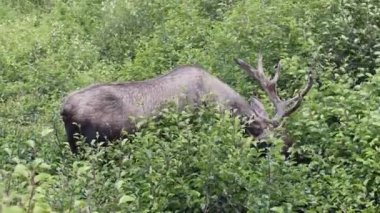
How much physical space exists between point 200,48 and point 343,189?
188 inches

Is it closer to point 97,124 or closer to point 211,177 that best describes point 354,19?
point 97,124

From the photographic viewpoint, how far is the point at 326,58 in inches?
→ 354

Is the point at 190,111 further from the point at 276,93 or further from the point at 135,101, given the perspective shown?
the point at 276,93

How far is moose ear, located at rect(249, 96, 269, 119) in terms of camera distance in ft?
26.8

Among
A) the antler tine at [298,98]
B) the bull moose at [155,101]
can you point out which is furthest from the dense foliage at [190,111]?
the bull moose at [155,101]

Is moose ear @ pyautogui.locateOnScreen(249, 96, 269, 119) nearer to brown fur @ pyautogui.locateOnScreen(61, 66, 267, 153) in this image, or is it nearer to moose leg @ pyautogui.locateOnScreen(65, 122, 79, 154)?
brown fur @ pyautogui.locateOnScreen(61, 66, 267, 153)

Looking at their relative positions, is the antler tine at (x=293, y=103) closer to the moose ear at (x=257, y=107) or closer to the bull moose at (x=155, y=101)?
the bull moose at (x=155, y=101)

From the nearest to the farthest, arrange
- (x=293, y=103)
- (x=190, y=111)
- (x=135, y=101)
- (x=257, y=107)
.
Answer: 1. (x=190, y=111)
2. (x=293, y=103)
3. (x=135, y=101)
4. (x=257, y=107)

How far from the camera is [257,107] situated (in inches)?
325

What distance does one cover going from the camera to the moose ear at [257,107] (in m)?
8.16

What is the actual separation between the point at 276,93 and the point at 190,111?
1293 millimetres

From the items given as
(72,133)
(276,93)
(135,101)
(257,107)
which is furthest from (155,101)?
(276,93)

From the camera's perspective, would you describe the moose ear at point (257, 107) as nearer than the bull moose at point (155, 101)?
No

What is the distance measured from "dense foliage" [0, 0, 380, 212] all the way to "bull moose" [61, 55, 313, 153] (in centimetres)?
25
